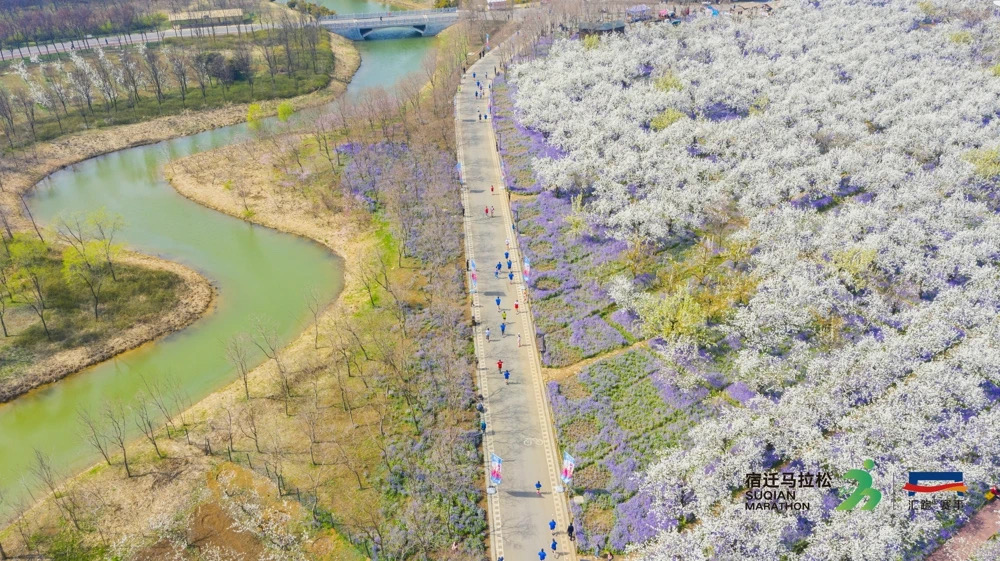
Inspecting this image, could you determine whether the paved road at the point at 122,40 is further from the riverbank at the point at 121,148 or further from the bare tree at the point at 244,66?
the riverbank at the point at 121,148

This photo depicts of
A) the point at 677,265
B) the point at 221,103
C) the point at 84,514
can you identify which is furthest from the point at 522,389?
the point at 221,103

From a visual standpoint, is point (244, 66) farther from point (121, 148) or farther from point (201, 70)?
point (121, 148)

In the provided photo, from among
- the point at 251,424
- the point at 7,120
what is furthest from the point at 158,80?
the point at 251,424

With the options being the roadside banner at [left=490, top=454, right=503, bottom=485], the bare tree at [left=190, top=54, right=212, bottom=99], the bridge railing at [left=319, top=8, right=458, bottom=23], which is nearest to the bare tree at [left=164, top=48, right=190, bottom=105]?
the bare tree at [left=190, top=54, right=212, bottom=99]

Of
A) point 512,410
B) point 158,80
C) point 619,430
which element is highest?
point 158,80

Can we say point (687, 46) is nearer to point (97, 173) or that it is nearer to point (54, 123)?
point (97, 173)

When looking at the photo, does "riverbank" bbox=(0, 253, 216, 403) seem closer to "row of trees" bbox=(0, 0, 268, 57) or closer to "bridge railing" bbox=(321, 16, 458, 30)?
"row of trees" bbox=(0, 0, 268, 57)
